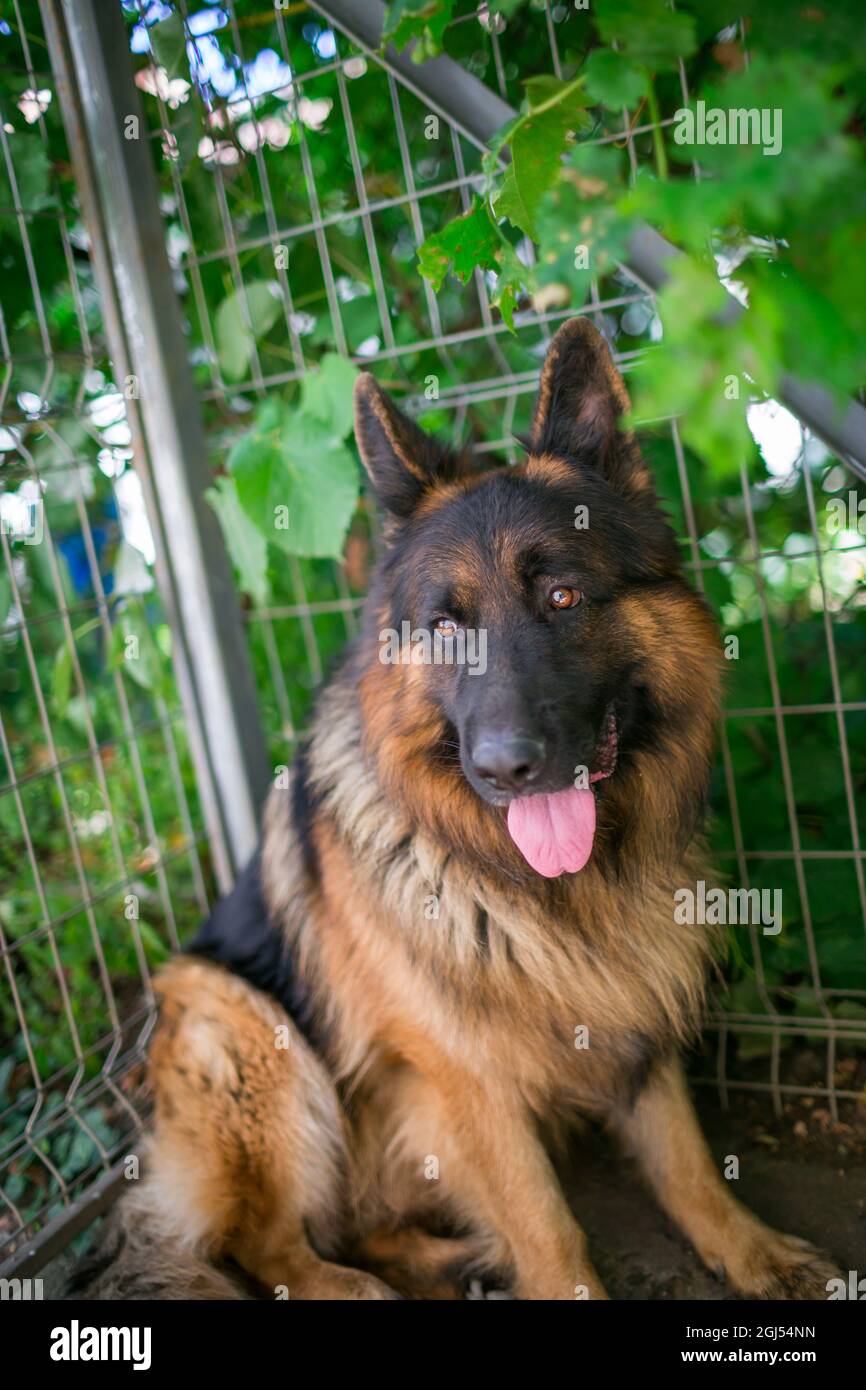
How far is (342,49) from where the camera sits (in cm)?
285

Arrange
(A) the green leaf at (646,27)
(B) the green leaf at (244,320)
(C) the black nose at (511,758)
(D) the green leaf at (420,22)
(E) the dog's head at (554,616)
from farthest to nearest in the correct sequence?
(B) the green leaf at (244,320)
(E) the dog's head at (554,616)
(C) the black nose at (511,758)
(D) the green leaf at (420,22)
(A) the green leaf at (646,27)

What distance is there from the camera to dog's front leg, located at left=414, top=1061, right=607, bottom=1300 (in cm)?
226

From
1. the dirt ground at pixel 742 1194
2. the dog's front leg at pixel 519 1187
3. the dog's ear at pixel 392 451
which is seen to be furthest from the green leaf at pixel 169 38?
the dirt ground at pixel 742 1194

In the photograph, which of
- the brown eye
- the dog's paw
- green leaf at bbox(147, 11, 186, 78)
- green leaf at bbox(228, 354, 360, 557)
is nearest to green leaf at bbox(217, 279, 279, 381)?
green leaf at bbox(228, 354, 360, 557)

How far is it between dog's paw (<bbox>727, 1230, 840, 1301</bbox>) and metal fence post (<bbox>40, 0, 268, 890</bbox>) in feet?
6.46

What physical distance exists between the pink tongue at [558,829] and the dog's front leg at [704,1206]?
820mm

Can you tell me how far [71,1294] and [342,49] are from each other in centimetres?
356

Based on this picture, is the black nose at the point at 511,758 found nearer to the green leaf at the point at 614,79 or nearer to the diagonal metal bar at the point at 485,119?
the diagonal metal bar at the point at 485,119

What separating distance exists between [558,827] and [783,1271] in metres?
1.27

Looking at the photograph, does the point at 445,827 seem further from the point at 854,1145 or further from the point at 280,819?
the point at 854,1145

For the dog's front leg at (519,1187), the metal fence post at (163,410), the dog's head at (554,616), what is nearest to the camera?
the dog's head at (554,616)

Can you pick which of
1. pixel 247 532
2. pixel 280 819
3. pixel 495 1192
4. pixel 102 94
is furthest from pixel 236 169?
pixel 495 1192

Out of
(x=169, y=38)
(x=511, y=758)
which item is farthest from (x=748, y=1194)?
(x=169, y=38)

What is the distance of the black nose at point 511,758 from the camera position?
1.88 m
